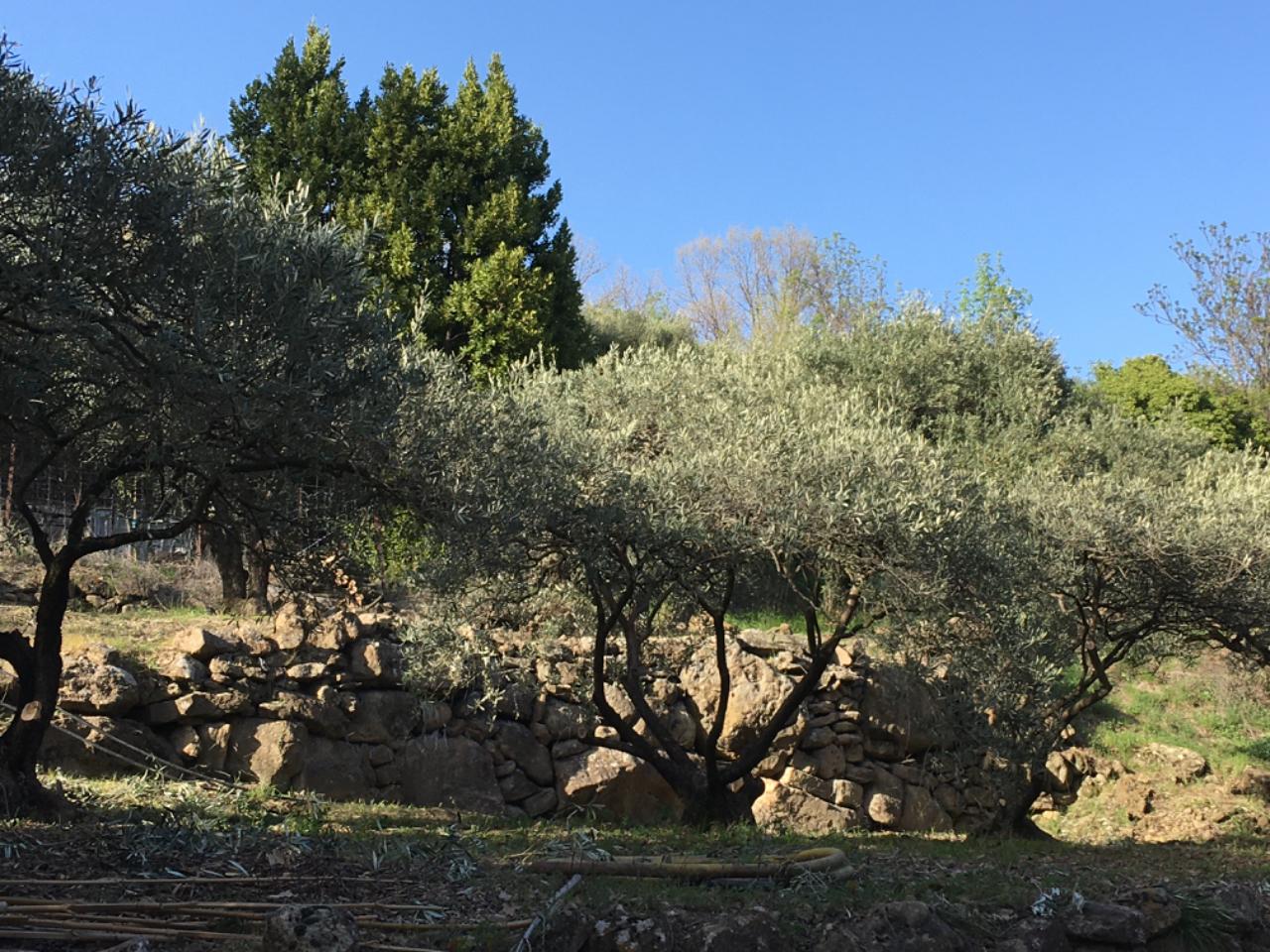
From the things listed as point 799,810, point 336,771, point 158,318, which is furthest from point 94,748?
point 799,810

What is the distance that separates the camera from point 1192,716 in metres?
19.2

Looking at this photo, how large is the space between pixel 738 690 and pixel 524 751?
9.45 feet

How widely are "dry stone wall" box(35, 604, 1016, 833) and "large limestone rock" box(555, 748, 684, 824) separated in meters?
0.02

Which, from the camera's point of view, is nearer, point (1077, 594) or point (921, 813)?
point (1077, 594)

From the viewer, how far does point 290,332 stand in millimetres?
6891

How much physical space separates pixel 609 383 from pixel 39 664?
688 cm

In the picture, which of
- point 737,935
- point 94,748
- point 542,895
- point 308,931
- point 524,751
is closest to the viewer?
point 308,931

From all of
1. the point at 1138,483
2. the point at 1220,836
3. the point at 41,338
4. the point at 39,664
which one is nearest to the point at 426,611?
the point at 39,664

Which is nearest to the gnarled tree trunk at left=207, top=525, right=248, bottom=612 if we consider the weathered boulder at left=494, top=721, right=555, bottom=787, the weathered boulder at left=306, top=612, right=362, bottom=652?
the weathered boulder at left=306, top=612, right=362, bottom=652

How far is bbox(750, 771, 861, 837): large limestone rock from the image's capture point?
14.9m

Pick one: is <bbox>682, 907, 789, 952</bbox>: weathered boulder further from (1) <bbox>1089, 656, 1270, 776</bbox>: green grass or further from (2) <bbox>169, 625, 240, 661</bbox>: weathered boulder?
(1) <bbox>1089, 656, 1270, 776</bbox>: green grass

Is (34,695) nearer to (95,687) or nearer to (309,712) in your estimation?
(95,687)

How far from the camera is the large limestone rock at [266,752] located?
40.4 ft

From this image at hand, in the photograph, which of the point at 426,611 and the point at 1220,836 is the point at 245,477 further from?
the point at 1220,836
